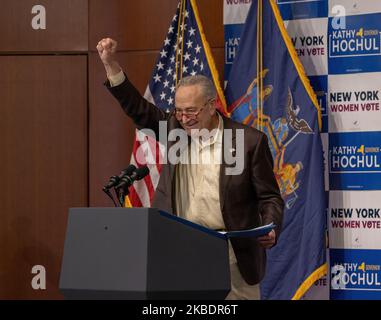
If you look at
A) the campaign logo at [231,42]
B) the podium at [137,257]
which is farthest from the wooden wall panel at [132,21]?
the podium at [137,257]

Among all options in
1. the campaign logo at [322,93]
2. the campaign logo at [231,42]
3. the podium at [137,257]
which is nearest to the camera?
the podium at [137,257]

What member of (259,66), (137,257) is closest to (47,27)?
(259,66)

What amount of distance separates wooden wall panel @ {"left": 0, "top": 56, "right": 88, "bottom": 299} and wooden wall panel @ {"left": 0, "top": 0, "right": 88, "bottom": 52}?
89 mm

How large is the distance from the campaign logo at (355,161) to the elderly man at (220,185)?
152cm

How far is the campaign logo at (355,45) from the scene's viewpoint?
15.1 ft

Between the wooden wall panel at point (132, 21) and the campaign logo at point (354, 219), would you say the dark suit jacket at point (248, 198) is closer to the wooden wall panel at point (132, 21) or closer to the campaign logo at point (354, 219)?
the campaign logo at point (354, 219)

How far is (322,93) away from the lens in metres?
4.73

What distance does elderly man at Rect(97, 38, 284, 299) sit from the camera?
3143 millimetres

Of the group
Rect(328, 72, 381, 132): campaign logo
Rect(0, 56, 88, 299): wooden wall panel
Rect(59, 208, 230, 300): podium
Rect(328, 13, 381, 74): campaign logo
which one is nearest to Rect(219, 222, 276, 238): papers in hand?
Rect(59, 208, 230, 300): podium

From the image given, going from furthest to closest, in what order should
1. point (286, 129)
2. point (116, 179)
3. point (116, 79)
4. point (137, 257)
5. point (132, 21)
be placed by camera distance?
point (132, 21)
point (286, 129)
point (116, 79)
point (116, 179)
point (137, 257)

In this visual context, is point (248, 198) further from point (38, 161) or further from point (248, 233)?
point (38, 161)

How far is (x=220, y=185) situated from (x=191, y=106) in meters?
0.38

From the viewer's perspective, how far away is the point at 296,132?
181 inches

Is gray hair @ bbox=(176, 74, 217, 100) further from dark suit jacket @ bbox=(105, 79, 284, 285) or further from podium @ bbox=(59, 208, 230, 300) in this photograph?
podium @ bbox=(59, 208, 230, 300)
